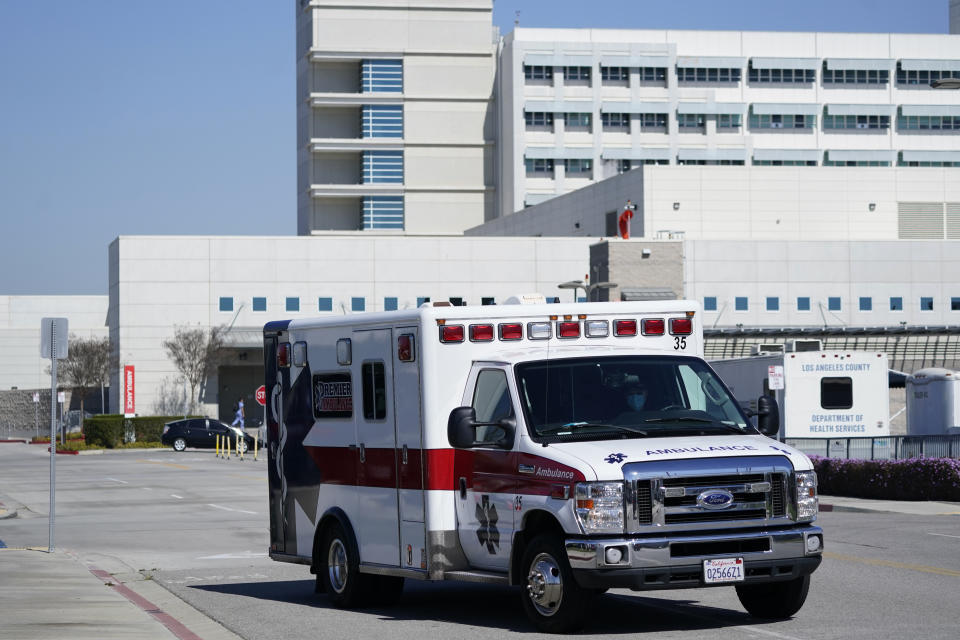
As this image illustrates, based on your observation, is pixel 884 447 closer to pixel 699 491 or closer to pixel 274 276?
pixel 699 491

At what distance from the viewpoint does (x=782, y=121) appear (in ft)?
373

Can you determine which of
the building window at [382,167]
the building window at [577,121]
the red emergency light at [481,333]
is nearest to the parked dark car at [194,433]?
the building window at [382,167]

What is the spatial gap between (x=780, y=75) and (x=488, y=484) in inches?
4224

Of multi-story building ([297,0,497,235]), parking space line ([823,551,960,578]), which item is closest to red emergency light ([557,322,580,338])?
parking space line ([823,551,960,578])

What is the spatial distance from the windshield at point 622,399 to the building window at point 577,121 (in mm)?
100219

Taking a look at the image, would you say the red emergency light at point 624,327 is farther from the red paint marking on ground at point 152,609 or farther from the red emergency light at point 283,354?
the red paint marking on ground at point 152,609

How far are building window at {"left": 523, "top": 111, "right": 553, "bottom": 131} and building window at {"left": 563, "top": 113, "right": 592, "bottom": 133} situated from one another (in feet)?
4.02

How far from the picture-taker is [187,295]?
3349 inches

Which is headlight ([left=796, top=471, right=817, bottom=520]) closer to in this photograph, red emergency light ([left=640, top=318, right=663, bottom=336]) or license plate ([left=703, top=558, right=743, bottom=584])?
license plate ([left=703, top=558, right=743, bottom=584])

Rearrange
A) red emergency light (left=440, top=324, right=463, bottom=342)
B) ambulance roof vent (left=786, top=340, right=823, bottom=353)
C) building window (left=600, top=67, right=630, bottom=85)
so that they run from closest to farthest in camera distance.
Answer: red emergency light (left=440, top=324, right=463, bottom=342), ambulance roof vent (left=786, top=340, right=823, bottom=353), building window (left=600, top=67, right=630, bottom=85)

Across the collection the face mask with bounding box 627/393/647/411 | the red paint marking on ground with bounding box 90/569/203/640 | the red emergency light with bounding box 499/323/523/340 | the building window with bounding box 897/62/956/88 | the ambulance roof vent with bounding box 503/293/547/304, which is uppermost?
the building window with bounding box 897/62/956/88

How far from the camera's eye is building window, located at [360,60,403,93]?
11062 centimetres

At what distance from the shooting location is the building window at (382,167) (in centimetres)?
11131

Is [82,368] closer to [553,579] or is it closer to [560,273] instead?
[560,273]
